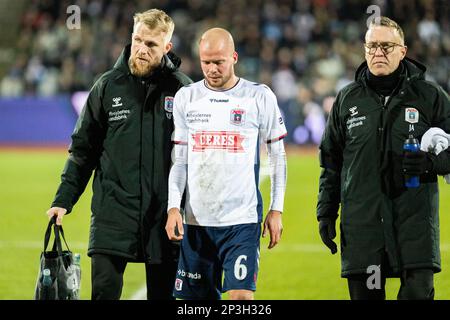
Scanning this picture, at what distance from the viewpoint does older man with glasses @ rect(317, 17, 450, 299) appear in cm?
544

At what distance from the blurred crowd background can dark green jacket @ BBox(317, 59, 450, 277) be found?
16244 mm

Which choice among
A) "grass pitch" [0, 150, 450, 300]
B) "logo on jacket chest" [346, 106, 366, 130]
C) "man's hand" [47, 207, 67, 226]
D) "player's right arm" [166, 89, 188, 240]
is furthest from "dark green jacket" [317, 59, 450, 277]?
"grass pitch" [0, 150, 450, 300]

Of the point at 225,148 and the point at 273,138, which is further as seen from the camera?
the point at 273,138

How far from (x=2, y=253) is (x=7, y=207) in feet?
11.7

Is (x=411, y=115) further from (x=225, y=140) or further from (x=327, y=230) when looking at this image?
(x=225, y=140)

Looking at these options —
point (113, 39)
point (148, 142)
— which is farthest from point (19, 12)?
point (148, 142)

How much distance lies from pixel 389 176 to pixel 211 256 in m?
1.18

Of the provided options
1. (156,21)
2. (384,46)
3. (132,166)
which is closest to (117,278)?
(132,166)

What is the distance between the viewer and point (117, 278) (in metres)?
5.80

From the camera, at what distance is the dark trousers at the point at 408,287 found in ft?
17.6

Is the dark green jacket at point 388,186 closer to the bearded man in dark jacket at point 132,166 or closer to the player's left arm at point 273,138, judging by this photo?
the player's left arm at point 273,138

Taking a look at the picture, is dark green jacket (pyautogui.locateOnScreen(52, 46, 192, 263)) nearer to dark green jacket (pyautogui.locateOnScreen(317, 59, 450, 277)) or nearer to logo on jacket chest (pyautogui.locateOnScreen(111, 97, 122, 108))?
logo on jacket chest (pyautogui.locateOnScreen(111, 97, 122, 108))

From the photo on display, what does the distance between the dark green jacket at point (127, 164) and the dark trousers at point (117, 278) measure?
0.23ft

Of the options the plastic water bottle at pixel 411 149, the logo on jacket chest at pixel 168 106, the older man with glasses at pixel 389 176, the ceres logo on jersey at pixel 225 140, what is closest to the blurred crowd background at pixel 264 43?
the logo on jacket chest at pixel 168 106
